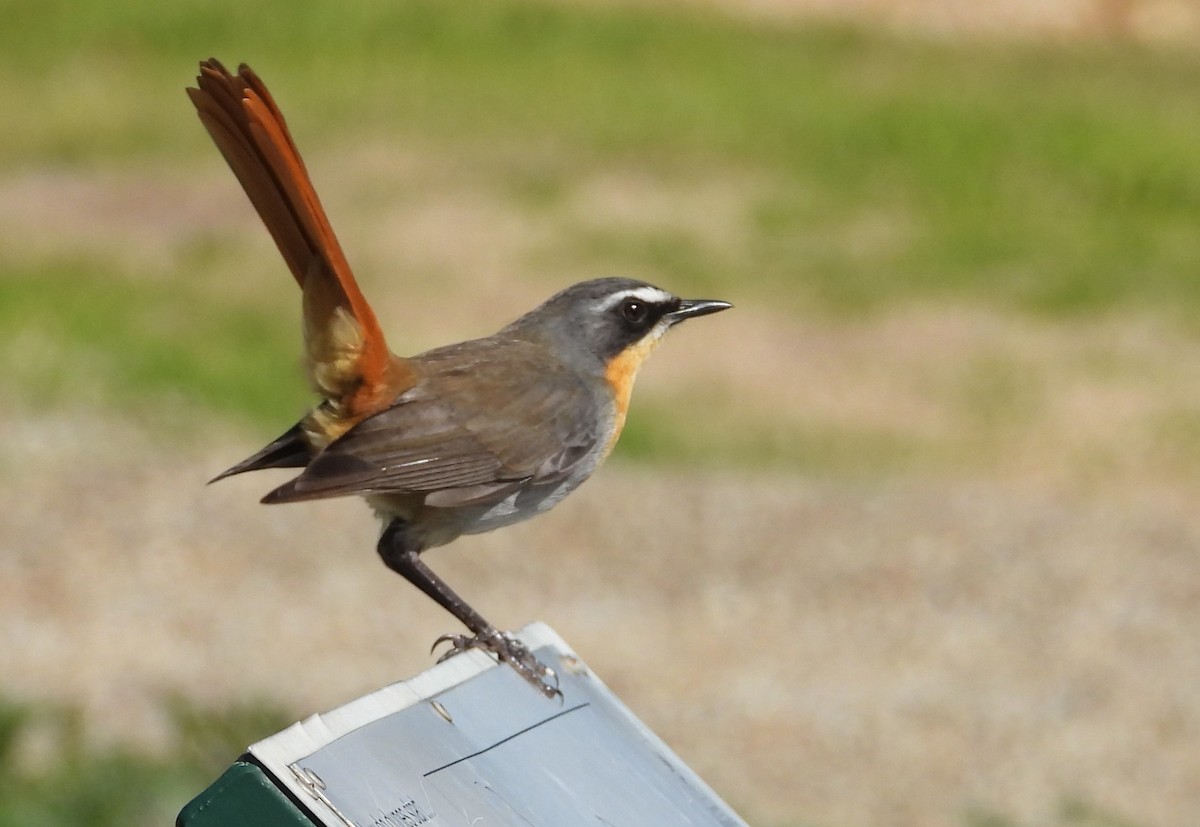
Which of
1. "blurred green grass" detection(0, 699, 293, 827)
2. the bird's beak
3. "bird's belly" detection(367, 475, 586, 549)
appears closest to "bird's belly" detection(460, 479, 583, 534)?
"bird's belly" detection(367, 475, 586, 549)

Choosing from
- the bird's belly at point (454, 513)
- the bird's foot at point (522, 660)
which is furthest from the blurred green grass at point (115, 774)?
the bird's foot at point (522, 660)

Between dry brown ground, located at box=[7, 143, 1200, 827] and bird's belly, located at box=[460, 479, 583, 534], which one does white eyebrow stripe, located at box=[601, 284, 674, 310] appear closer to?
bird's belly, located at box=[460, 479, 583, 534]

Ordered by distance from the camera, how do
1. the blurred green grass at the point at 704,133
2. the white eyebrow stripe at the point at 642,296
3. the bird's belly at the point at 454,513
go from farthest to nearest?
the blurred green grass at the point at 704,133
the white eyebrow stripe at the point at 642,296
the bird's belly at the point at 454,513

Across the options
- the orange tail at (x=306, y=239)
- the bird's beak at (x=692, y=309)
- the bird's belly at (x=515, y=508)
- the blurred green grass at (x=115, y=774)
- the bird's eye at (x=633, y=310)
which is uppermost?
the orange tail at (x=306, y=239)

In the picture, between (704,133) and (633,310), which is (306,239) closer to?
(633,310)

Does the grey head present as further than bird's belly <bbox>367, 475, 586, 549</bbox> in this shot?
Yes

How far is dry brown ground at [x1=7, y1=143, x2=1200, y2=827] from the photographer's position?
9344 mm

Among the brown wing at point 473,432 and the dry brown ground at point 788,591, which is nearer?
the brown wing at point 473,432

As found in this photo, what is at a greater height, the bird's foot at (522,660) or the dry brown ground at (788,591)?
the bird's foot at (522,660)

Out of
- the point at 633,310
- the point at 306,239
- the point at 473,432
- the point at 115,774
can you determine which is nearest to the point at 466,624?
the point at 473,432

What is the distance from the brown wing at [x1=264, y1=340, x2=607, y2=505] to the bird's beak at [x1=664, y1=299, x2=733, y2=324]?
27 centimetres

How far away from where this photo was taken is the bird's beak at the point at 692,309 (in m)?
4.89

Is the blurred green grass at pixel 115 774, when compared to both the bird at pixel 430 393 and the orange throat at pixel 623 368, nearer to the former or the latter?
the bird at pixel 430 393

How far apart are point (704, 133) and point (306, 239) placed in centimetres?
1916
